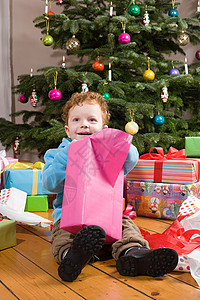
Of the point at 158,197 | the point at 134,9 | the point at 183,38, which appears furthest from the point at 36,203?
the point at 183,38

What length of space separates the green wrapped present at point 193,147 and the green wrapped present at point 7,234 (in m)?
1.08

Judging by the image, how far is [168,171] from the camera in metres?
1.62

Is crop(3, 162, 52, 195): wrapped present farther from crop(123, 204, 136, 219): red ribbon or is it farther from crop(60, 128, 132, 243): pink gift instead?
crop(60, 128, 132, 243): pink gift

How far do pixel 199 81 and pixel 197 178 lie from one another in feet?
2.67

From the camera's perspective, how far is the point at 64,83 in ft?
7.16

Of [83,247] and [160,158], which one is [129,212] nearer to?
[160,158]

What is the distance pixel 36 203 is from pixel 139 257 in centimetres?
98

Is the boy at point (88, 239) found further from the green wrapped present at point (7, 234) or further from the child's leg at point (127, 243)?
the green wrapped present at point (7, 234)

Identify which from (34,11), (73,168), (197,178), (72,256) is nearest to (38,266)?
(72,256)

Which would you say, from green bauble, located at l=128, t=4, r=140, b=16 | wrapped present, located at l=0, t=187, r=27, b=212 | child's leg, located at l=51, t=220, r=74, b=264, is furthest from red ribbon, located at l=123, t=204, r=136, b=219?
green bauble, located at l=128, t=4, r=140, b=16

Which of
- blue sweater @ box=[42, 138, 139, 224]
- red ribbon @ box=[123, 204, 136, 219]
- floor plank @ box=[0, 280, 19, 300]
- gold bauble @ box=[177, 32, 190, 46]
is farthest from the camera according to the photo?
gold bauble @ box=[177, 32, 190, 46]

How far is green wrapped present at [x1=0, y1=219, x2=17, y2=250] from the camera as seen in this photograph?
1.18 m

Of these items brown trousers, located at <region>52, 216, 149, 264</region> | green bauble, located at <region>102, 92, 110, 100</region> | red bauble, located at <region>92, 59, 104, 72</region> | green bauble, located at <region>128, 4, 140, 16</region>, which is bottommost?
brown trousers, located at <region>52, 216, 149, 264</region>

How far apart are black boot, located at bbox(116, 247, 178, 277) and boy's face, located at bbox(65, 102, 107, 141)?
423 mm
